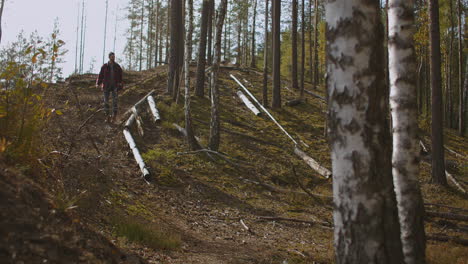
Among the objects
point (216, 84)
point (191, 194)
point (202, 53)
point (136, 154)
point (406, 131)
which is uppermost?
point (202, 53)

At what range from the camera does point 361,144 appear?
98.3 inches

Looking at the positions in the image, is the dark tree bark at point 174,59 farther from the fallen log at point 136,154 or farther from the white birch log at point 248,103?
the fallen log at point 136,154

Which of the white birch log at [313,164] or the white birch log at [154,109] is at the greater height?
the white birch log at [154,109]

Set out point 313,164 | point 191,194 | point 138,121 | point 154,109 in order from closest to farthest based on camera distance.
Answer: point 191,194 < point 313,164 < point 138,121 < point 154,109

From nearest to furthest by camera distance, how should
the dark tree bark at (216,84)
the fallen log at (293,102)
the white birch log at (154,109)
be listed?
the dark tree bark at (216,84) → the white birch log at (154,109) → the fallen log at (293,102)

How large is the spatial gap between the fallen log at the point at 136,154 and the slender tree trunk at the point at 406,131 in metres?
5.35

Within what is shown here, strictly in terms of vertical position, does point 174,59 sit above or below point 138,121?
above

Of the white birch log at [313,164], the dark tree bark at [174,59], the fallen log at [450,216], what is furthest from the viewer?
the dark tree bark at [174,59]

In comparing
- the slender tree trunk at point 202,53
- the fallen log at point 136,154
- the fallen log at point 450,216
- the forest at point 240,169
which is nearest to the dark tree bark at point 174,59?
the forest at point 240,169

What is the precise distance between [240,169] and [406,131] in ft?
21.0

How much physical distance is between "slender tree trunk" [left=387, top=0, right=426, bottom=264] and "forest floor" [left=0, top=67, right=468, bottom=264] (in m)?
1.45

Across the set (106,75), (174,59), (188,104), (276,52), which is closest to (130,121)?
(106,75)

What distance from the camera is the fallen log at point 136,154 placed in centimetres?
785

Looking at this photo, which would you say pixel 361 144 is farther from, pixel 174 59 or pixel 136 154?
pixel 174 59
